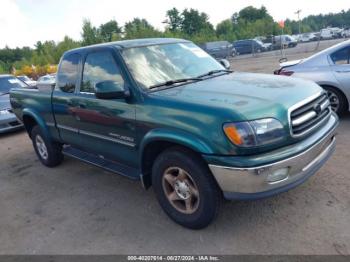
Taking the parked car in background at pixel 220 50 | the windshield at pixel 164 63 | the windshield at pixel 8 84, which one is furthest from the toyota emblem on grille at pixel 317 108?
the parked car in background at pixel 220 50

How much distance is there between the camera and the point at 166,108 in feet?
10.7

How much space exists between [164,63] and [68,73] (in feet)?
5.32

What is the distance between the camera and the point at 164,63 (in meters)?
4.01

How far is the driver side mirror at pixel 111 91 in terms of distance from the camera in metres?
3.52

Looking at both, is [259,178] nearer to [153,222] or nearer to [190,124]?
[190,124]

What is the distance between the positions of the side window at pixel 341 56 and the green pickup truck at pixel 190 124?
2856 mm

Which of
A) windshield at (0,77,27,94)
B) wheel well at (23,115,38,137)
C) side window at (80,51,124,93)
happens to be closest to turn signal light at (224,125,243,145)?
side window at (80,51,124,93)

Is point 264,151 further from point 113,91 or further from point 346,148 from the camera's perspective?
point 346,148

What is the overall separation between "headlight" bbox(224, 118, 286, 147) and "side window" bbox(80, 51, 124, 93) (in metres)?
1.49

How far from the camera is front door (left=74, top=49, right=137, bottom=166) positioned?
374 cm

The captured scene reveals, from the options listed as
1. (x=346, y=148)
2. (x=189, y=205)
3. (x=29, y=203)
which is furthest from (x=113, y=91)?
(x=346, y=148)

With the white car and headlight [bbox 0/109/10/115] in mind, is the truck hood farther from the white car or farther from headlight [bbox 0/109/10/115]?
the white car

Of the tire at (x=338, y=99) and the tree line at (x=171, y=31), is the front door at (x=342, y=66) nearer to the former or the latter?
the tire at (x=338, y=99)

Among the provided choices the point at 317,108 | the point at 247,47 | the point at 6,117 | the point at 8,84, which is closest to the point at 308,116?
the point at 317,108
